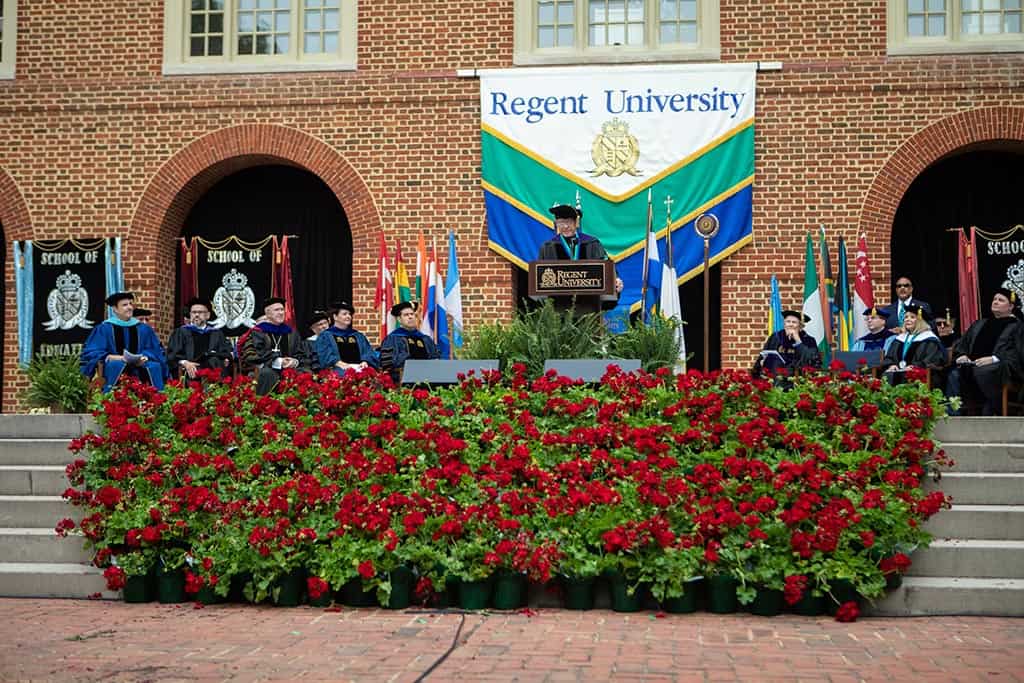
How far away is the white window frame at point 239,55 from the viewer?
15.8 metres

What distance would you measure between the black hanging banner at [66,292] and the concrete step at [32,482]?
688 centimetres

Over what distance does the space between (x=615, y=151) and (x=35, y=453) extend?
8.20 meters

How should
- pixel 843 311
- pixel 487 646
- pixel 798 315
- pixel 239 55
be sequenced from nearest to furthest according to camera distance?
pixel 487 646 < pixel 798 315 < pixel 843 311 < pixel 239 55

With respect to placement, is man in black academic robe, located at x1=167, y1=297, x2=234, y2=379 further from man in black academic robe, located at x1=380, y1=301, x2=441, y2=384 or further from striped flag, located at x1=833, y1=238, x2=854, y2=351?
striped flag, located at x1=833, y1=238, x2=854, y2=351

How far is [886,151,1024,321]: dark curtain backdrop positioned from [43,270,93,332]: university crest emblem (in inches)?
413

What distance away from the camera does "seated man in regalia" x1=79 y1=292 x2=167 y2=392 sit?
12969mm

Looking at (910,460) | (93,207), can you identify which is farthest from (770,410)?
(93,207)

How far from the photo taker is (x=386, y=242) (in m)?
15.6

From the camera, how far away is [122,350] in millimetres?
13109

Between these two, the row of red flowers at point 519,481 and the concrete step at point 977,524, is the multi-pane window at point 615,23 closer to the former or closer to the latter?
the row of red flowers at point 519,481

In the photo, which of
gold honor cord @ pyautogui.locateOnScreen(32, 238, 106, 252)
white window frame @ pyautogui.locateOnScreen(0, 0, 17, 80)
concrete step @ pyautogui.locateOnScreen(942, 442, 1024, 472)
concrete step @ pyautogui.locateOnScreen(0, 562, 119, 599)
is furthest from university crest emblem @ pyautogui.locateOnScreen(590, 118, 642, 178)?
concrete step @ pyautogui.locateOnScreen(0, 562, 119, 599)

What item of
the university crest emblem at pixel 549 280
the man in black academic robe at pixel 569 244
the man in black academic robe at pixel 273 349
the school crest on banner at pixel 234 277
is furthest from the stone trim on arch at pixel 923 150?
the school crest on banner at pixel 234 277

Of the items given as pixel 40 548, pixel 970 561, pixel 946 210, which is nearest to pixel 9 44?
pixel 40 548

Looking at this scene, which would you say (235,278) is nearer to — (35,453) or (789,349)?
(35,453)
